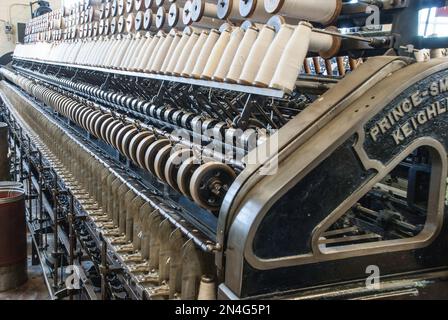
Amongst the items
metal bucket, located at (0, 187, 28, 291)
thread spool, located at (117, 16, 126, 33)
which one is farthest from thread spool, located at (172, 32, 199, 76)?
metal bucket, located at (0, 187, 28, 291)

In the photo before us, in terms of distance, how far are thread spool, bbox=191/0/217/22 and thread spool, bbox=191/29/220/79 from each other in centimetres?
25

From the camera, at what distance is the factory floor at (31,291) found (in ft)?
12.0

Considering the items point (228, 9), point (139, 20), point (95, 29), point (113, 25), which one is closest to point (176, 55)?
point (228, 9)

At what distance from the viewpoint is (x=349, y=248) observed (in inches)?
49.6

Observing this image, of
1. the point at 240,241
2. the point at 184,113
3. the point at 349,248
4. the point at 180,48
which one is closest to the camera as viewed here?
the point at 240,241

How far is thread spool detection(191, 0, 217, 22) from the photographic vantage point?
6.22 feet

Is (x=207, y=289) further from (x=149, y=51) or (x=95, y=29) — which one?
(x=95, y=29)

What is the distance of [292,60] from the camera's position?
4.09 ft

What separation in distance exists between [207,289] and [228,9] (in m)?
1.02

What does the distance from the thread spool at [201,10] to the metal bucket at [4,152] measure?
4.52 meters

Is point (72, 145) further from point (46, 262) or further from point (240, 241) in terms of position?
point (240, 241)

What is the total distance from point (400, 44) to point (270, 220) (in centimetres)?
80
